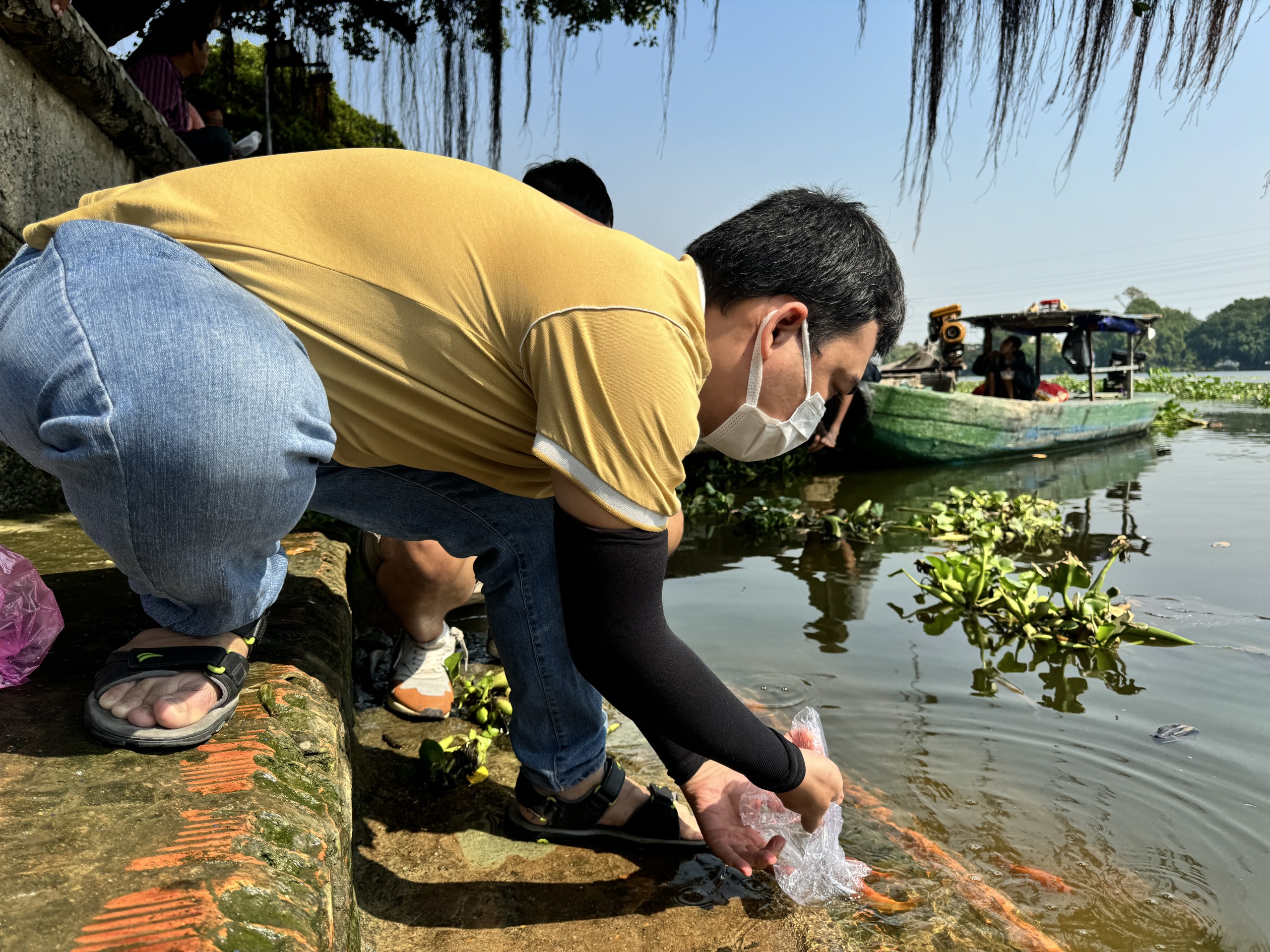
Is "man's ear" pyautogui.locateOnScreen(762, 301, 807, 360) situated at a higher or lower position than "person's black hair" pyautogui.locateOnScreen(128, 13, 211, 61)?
lower

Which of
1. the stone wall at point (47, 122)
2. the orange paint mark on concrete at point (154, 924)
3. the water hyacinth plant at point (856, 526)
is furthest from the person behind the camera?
the water hyacinth plant at point (856, 526)

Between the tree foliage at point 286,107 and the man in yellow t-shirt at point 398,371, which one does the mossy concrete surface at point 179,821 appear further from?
the tree foliage at point 286,107

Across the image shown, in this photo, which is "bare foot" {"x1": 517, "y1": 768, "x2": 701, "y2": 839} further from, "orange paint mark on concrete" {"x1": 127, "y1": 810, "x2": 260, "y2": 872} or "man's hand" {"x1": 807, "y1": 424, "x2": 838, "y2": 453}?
"man's hand" {"x1": 807, "y1": 424, "x2": 838, "y2": 453}

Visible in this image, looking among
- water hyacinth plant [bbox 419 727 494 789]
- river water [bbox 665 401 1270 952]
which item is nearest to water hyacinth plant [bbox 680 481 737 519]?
river water [bbox 665 401 1270 952]

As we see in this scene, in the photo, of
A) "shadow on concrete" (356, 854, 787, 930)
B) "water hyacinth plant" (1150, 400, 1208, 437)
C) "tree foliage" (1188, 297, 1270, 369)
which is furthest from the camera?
"tree foliage" (1188, 297, 1270, 369)

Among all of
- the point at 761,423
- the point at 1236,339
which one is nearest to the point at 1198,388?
the point at 761,423

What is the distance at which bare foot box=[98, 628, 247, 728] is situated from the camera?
1.41 meters

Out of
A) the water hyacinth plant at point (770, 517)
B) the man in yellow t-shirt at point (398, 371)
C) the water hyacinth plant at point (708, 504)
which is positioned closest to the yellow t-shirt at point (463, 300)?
the man in yellow t-shirt at point (398, 371)

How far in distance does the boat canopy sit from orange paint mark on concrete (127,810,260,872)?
15728 millimetres

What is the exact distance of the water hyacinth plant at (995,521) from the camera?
5.68 m

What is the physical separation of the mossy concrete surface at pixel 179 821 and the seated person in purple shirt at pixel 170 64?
13.3ft

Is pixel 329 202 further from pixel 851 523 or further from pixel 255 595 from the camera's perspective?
pixel 851 523

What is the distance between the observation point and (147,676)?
1.48 metres

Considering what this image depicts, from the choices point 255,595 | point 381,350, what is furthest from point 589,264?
point 255,595
